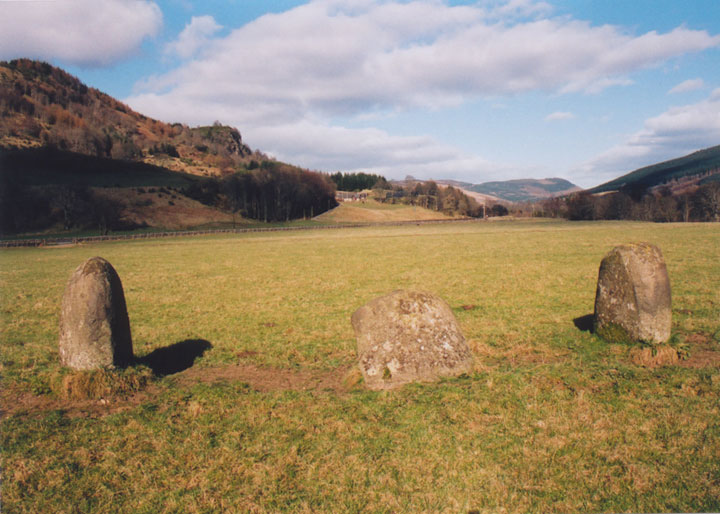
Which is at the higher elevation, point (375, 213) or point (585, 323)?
point (375, 213)

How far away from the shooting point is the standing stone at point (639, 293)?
9227 millimetres

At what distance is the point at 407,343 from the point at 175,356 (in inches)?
254

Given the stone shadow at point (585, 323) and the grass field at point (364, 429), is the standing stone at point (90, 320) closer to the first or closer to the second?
the grass field at point (364, 429)

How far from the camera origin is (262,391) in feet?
27.7

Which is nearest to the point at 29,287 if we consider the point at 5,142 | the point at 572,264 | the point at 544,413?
the point at 544,413

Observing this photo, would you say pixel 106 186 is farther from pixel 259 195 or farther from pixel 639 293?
pixel 639 293

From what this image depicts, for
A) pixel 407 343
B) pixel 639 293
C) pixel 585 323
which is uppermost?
pixel 639 293

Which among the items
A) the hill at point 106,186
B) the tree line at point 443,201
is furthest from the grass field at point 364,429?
the tree line at point 443,201

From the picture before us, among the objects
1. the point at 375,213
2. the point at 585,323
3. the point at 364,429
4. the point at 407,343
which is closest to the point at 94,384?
the point at 364,429

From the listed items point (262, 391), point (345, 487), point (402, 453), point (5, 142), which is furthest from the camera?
point (5, 142)

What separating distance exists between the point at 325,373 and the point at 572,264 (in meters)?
19.0

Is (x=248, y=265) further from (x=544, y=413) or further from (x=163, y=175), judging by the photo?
(x=163, y=175)

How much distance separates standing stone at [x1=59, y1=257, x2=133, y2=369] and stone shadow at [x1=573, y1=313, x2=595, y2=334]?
37.8 feet

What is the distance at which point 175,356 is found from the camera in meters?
10.8
